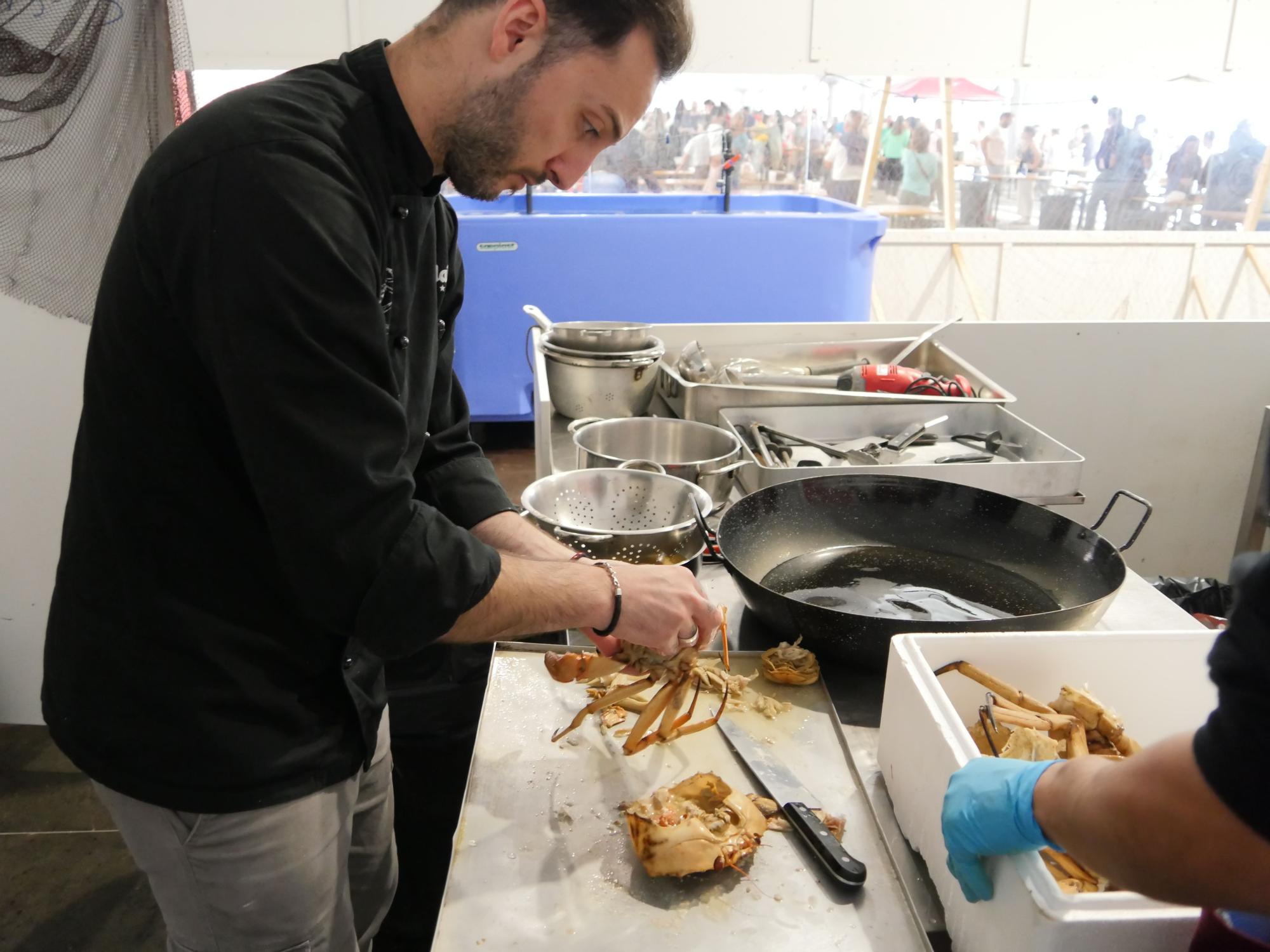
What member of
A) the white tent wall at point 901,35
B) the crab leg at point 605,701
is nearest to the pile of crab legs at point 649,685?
the crab leg at point 605,701

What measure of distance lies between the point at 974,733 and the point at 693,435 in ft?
3.89

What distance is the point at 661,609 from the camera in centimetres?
127

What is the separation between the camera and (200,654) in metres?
1.17

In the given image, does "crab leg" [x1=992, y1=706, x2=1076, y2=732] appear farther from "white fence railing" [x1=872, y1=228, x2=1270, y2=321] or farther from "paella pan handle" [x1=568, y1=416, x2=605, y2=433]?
"white fence railing" [x1=872, y1=228, x2=1270, y2=321]

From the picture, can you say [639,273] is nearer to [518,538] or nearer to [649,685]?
[518,538]

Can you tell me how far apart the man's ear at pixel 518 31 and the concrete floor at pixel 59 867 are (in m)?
2.52

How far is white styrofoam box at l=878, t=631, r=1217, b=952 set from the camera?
2.69 feet

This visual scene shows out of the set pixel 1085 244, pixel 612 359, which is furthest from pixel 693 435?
pixel 1085 244

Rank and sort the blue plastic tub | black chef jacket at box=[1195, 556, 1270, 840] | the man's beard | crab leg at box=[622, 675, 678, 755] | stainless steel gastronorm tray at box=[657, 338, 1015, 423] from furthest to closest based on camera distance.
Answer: the blue plastic tub → stainless steel gastronorm tray at box=[657, 338, 1015, 423] → crab leg at box=[622, 675, 678, 755] → the man's beard → black chef jacket at box=[1195, 556, 1270, 840]

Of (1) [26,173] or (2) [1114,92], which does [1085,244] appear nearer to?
(2) [1114,92]

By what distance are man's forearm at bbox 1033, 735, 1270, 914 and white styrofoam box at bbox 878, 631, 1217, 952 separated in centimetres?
10

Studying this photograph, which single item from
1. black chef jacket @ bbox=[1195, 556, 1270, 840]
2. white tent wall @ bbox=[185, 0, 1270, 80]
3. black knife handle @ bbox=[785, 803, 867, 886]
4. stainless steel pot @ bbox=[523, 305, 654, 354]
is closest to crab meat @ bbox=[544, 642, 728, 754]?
black knife handle @ bbox=[785, 803, 867, 886]

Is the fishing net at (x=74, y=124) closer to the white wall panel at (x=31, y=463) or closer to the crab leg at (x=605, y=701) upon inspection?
the white wall panel at (x=31, y=463)

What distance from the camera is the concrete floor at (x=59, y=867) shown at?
250cm
